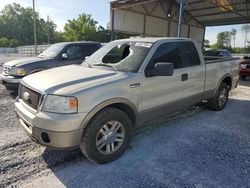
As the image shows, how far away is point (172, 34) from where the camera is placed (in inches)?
984

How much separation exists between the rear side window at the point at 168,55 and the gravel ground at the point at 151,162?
4.58 ft

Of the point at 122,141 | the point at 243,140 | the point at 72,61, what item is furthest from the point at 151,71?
the point at 72,61

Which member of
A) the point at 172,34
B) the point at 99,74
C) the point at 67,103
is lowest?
the point at 67,103

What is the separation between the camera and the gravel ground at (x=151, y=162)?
3.09 metres

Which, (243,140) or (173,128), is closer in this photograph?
(243,140)

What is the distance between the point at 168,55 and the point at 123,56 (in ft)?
2.84

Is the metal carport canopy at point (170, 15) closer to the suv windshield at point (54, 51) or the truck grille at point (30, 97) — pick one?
the suv windshield at point (54, 51)

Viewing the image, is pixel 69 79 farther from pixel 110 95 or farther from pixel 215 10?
pixel 215 10

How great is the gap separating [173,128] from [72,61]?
4656 millimetres

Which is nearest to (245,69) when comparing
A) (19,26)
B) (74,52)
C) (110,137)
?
(74,52)

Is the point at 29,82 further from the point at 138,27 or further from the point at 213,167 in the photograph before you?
the point at 138,27

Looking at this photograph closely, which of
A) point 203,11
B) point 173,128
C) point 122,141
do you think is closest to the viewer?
point 122,141

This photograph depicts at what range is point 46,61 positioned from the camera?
7.55 meters

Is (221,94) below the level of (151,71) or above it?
below
